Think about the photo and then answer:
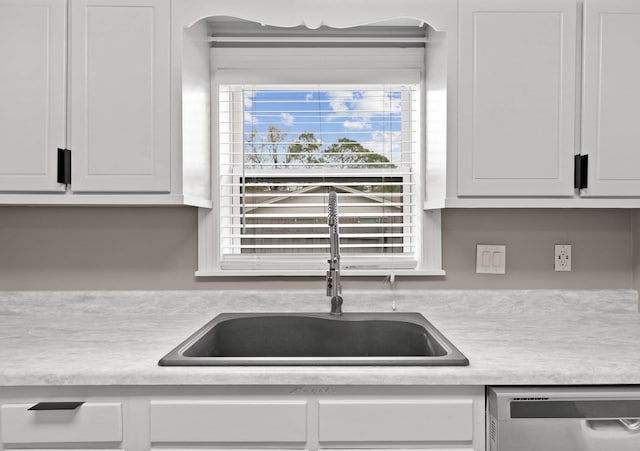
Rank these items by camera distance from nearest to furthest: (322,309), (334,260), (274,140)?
(334,260) → (322,309) → (274,140)

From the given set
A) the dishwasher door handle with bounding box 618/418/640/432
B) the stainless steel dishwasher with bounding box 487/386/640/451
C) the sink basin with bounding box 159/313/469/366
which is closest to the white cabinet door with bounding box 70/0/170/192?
the sink basin with bounding box 159/313/469/366

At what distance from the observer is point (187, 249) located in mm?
1974

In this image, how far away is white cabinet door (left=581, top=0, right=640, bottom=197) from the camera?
1.60 meters

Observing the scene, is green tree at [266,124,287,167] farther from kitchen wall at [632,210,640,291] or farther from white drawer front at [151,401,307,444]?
kitchen wall at [632,210,640,291]

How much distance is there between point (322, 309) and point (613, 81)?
4.52ft

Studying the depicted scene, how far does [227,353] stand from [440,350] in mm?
816

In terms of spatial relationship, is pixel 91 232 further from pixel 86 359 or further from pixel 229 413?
pixel 229 413

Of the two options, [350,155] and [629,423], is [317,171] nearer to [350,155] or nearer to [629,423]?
[350,155]

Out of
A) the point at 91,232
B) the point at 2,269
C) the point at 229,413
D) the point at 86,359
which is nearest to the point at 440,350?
the point at 229,413

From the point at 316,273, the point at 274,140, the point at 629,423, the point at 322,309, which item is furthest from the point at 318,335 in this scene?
the point at 629,423

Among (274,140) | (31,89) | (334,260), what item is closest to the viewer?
(31,89)

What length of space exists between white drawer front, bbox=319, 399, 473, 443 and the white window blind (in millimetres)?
887

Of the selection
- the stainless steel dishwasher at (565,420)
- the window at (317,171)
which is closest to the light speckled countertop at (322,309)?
the stainless steel dishwasher at (565,420)

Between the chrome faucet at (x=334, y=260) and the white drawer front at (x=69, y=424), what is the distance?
2.71 feet
